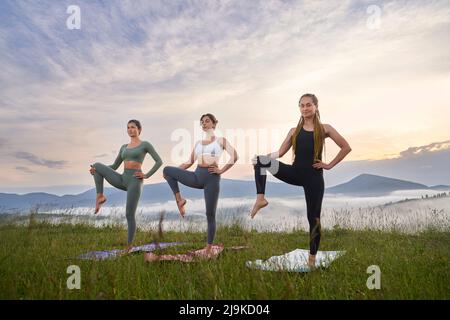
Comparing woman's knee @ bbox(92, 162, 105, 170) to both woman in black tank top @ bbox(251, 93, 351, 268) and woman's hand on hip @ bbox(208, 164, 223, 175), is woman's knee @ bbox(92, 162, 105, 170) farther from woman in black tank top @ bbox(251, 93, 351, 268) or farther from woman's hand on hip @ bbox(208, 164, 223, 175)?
woman in black tank top @ bbox(251, 93, 351, 268)

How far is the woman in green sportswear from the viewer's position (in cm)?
751

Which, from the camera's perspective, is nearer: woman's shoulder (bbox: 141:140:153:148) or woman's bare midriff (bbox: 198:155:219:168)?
woman's bare midriff (bbox: 198:155:219:168)

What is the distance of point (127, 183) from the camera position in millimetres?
7559

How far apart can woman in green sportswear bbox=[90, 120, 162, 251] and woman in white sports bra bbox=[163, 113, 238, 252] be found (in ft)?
3.21

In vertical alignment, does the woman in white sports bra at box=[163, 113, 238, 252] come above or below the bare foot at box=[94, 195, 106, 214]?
above

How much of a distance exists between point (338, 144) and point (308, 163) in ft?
1.71

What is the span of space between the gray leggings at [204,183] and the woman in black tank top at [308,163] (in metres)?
1.23

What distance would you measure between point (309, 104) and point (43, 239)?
7075mm

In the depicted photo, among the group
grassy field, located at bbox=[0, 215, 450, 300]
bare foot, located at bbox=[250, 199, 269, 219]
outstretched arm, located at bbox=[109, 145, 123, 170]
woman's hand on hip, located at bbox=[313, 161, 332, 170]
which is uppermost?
outstretched arm, located at bbox=[109, 145, 123, 170]

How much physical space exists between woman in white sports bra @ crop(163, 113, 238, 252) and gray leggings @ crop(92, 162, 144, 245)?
103 cm

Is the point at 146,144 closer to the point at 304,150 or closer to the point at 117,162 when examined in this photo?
the point at 117,162

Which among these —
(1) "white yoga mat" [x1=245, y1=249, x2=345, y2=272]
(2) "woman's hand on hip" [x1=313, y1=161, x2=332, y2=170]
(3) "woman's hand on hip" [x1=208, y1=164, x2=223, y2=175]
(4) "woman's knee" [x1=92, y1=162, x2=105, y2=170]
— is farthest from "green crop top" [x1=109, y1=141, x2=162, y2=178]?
(2) "woman's hand on hip" [x1=313, y1=161, x2=332, y2=170]

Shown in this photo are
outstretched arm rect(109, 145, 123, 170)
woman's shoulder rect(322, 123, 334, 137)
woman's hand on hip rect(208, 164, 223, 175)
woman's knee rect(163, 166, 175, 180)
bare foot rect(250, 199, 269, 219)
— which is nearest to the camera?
bare foot rect(250, 199, 269, 219)

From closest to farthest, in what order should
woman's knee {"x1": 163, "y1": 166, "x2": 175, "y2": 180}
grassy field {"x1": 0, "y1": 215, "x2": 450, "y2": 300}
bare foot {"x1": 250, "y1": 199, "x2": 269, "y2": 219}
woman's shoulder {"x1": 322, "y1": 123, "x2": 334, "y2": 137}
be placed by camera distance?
grassy field {"x1": 0, "y1": 215, "x2": 450, "y2": 300} < bare foot {"x1": 250, "y1": 199, "x2": 269, "y2": 219} < woman's shoulder {"x1": 322, "y1": 123, "x2": 334, "y2": 137} < woman's knee {"x1": 163, "y1": 166, "x2": 175, "y2": 180}
